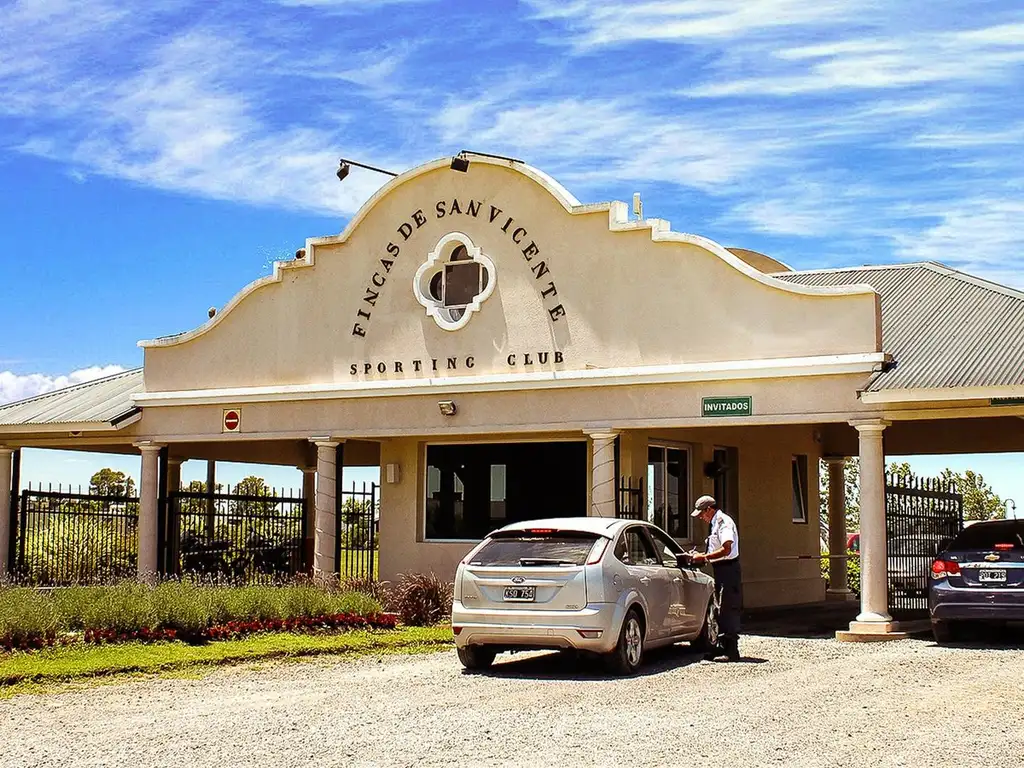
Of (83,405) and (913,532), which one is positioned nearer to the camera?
(913,532)

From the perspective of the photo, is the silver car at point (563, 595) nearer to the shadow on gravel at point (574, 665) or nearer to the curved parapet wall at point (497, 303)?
the shadow on gravel at point (574, 665)

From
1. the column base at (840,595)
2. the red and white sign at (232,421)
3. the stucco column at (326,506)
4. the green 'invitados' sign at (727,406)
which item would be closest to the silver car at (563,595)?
the green 'invitados' sign at (727,406)

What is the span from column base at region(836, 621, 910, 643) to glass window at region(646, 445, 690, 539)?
176 inches

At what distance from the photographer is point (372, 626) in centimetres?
1833

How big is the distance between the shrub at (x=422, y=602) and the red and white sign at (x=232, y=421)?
4.41 meters

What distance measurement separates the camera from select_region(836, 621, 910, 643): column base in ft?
56.0

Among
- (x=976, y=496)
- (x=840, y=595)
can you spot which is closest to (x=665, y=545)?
(x=840, y=595)

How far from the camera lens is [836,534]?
1088 inches

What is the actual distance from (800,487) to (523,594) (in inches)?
532

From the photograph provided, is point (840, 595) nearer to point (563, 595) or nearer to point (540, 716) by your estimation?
point (563, 595)

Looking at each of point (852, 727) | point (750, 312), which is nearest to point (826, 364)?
point (750, 312)

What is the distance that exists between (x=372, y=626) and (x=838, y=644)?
6.06 meters

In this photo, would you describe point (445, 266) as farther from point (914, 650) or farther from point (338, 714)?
point (338, 714)

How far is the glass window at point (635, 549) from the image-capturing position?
45.8 feet
